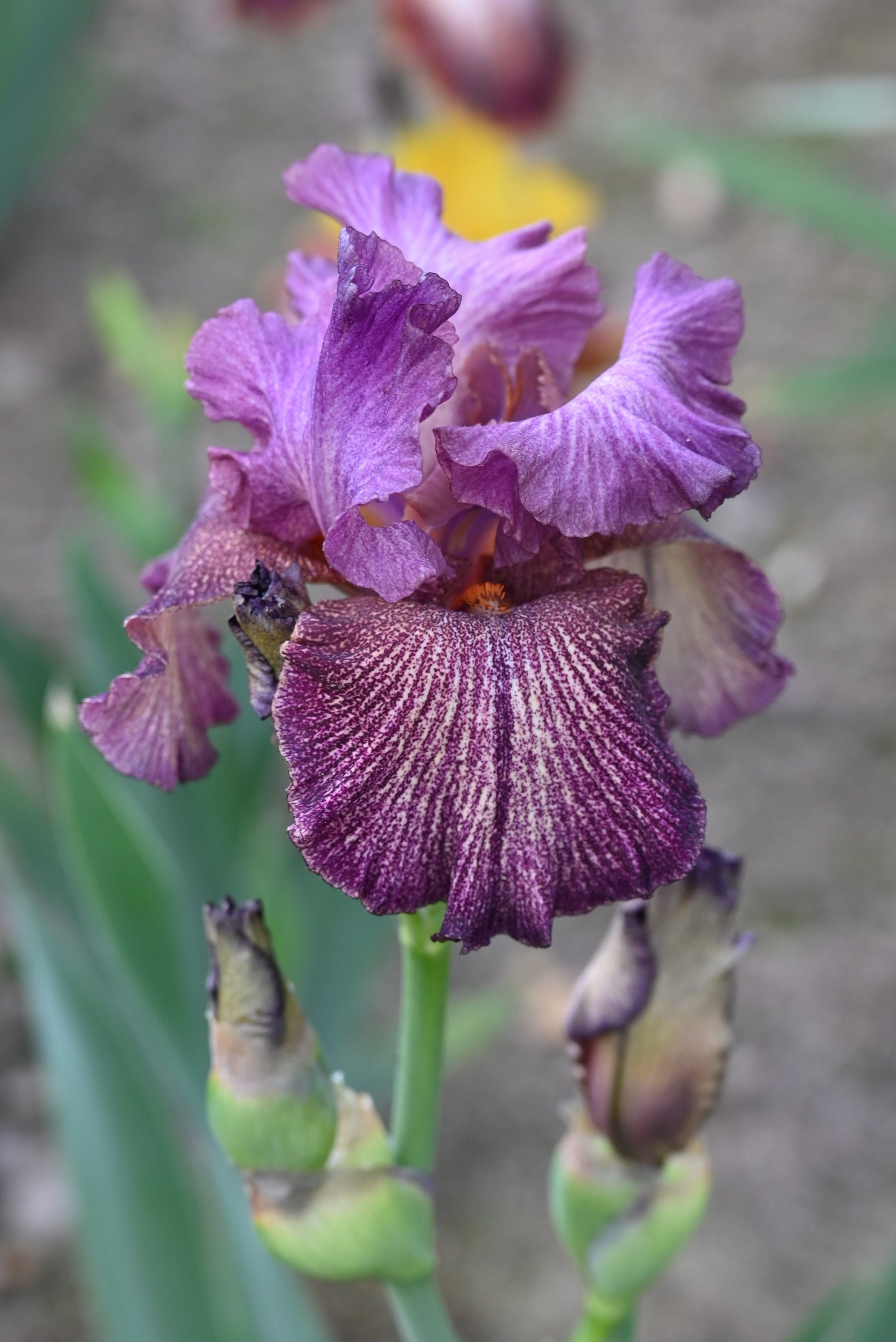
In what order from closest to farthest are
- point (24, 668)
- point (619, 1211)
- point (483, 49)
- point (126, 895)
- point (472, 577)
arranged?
1. point (472, 577)
2. point (619, 1211)
3. point (126, 895)
4. point (24, 668)
5. point (483, 49)

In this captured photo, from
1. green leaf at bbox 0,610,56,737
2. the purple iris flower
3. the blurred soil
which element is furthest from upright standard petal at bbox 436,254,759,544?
the blurred soil

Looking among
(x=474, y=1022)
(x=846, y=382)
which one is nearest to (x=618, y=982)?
(x=474, y=1022)

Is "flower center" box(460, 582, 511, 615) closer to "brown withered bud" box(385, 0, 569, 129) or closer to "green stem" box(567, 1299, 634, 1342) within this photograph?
"green stem" box(567, 1299, 634, 1342)

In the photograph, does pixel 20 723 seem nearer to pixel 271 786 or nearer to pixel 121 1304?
pixel 271 786

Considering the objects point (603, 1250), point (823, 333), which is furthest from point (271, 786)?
point (823, 333)

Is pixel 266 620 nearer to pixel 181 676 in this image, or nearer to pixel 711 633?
pixel 181 676

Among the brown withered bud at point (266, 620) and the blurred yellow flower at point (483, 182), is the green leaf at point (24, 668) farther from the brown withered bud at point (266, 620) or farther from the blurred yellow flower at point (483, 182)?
the brown withered bud at point (266, 620)
